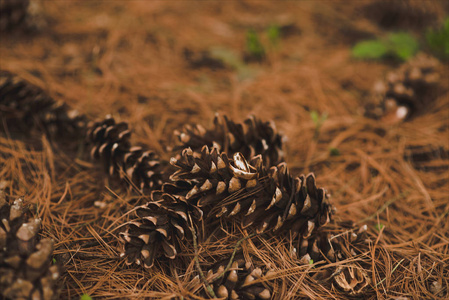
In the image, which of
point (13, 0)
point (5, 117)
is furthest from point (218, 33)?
point (5, 117)

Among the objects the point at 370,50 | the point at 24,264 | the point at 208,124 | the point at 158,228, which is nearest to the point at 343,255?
the point at 158,228

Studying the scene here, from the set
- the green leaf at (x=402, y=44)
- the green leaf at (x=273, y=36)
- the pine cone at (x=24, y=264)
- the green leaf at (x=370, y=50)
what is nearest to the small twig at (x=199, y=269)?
the pine cone at (x=24, y=264)

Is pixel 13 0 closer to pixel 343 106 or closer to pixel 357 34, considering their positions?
pixel 343 106

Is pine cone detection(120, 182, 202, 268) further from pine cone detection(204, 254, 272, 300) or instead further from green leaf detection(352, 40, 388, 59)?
green leaf detection(352, 40, 388, 59)

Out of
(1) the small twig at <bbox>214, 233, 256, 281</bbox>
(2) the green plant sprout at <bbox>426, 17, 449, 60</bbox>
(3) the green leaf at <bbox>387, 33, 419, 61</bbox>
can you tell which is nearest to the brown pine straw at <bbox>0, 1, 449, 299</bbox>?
(1) the small twig at <bbox>214, 233, 256, 281</bbox>

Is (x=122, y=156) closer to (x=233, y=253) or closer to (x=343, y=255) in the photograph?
(x=233, y=253)

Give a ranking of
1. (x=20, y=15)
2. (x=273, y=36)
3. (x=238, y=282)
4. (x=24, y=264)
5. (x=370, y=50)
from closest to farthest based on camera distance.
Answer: (x=24, y=264) < (x=238, y=282) < (x=20, y=15) < (x=370, y=50) < (x=273, y=36)
